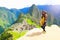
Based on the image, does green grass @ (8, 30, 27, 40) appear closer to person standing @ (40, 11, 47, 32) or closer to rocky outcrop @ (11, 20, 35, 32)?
rocky outcrop @ (11, 20, 35, 32)

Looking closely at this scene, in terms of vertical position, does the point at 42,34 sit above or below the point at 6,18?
below

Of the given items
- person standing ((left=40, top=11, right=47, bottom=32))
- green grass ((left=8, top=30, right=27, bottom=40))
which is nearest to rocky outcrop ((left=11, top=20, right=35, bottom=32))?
green grass ((left=8, top=30, right=27, bottom=40))

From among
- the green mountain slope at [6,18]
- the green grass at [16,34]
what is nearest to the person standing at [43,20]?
the green grass at [16,34]

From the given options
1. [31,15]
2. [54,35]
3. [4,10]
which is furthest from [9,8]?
[54,35]

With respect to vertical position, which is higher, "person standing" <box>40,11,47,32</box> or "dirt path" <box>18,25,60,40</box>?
"person standing" <box>40,11,47,32</box>

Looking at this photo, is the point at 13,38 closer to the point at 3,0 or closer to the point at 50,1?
the point at 3,0

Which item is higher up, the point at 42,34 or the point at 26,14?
the point at 26,14

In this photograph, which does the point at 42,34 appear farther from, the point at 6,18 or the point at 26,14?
the point at 6,18

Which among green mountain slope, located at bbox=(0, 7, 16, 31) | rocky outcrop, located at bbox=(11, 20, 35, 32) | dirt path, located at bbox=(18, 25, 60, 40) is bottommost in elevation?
dirt path, located at bbox=(18, 25, 60, 40)

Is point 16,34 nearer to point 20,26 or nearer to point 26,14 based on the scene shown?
point 20,26

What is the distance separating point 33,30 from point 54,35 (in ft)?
0.78

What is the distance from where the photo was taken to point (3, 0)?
2.37 meters

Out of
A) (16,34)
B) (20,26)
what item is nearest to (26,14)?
(20,26)

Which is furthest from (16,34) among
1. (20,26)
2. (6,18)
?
(6,18)
